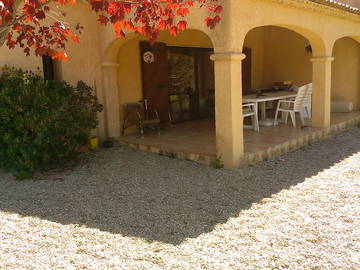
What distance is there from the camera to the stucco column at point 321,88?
8.66 meters

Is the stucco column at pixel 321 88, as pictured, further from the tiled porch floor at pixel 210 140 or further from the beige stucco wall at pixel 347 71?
the beige stucco wall at pixel 347 71

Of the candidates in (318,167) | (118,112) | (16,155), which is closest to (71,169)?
(16,155)

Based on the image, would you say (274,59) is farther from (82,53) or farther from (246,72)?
(82,53)

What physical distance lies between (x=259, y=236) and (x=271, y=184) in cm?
195

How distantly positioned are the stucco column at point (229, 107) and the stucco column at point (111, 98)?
10.5ft

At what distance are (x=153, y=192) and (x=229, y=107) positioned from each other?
1916mm

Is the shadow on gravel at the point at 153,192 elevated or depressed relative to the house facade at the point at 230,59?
depressed

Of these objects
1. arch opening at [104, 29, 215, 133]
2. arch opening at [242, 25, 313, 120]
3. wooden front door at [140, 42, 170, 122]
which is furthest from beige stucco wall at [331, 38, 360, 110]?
wooden front door at [140, 42, 170, 122]

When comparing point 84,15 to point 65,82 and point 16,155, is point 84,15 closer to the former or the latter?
point 65,82

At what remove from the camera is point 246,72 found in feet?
40.0

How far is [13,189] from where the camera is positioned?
224 inches

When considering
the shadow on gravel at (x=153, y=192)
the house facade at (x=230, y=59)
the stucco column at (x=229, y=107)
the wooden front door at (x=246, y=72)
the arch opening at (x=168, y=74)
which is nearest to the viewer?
the shadow on gravel at (x=153, y=192)

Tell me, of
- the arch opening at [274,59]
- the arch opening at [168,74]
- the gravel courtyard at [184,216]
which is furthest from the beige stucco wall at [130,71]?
the arch opening at [274,59]

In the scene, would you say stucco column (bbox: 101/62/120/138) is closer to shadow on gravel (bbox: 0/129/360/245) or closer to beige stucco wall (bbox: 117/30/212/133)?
beige stucco wall (bbox: 117/30/212/133)
